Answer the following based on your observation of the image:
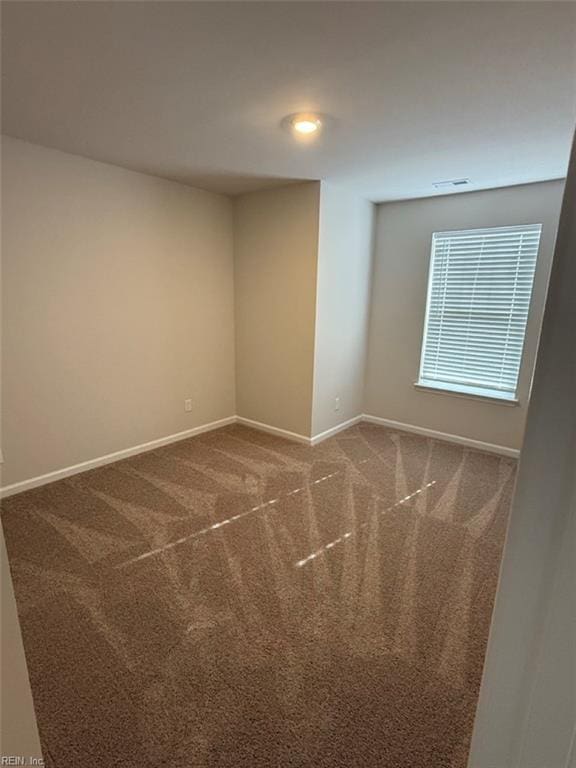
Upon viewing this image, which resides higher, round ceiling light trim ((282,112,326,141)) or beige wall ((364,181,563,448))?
round ceiling light trim ((282,112,326,141))

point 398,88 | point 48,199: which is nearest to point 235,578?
point 398,88

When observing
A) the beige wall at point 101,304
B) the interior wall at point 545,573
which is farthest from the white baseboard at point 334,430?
the interior wall at point 545,573

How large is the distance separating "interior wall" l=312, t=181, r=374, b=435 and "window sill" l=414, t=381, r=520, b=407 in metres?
0.76

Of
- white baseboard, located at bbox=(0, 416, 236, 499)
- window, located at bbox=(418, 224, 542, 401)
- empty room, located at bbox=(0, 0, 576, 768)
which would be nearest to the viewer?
empty room, located at bbox=(0, 0, 576, 768)

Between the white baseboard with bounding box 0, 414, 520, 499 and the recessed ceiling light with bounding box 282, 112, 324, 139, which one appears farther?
the white baseboard with bounding box 0, 414, 520, 499

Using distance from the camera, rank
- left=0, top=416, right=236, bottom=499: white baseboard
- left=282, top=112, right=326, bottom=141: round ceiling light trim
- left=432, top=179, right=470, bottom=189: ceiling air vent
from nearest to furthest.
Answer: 1. left=282, top=112, right=326, bottom=141: round ceiling light trim
2. left=0, top=416, right=236, bottom=499: white baseboard
3. left=432, top=179, right=470, bottom=189: ceiling air vent

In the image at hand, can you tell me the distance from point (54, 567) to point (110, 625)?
0.59 meters

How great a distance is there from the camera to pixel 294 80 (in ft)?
5.97

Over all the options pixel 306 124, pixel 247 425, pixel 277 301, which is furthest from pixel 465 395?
pixel 306 124

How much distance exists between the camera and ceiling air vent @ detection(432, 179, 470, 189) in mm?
3313

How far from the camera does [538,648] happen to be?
45 cm

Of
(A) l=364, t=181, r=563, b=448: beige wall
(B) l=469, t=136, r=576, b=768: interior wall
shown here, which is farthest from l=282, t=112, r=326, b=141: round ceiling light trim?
(B) l=469, t=136, r=576, b=768: interior wall

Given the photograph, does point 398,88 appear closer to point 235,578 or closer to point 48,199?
point 48,199

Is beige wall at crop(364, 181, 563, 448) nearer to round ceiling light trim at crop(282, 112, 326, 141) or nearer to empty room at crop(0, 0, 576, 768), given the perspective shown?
empty room at crop(0, 0, 576, 768)
